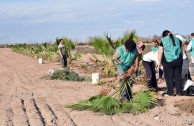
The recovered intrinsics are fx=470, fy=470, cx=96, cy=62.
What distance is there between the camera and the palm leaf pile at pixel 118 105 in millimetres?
9070

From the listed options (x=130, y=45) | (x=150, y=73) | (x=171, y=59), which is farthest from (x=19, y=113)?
(x=150, y=73)

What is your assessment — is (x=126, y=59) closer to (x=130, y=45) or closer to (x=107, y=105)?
(x=130, y=45)

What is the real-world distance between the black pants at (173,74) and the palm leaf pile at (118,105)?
3.94ft

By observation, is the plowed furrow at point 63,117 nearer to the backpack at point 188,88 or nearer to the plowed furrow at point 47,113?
the plowed furrow at point 47,113

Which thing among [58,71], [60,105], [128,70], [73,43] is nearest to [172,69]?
[128,70]

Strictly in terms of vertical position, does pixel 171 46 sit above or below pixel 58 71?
above

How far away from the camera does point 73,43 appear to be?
82.7 ft

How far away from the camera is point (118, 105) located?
29.9 ft

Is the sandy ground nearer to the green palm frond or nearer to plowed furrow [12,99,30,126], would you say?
plowed furrow [12,99,30,126]

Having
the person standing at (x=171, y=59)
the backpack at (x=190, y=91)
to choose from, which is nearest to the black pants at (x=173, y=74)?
the person standing at (x=171, y=59)

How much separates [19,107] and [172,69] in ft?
11.5

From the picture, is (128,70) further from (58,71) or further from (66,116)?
(58,71)

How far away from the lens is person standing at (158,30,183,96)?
10.4 metres

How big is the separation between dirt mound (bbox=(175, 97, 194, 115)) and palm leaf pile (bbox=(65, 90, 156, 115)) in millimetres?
556
